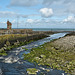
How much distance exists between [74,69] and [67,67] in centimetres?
80

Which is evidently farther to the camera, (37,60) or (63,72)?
(37,60)

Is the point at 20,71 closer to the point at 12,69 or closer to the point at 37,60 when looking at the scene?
the point at 12,69

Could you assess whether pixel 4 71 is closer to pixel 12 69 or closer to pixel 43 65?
pixel 12 69

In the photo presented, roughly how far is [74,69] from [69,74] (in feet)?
4.52

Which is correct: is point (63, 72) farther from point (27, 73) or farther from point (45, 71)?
point (27, 73)

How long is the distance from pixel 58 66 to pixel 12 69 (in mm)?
5405

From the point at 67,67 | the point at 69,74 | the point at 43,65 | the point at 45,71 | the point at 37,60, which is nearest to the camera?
the point at 69,74

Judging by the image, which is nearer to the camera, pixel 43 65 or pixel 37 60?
pixel 43 65

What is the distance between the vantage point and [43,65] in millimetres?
13062

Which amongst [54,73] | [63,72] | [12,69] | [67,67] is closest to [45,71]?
[54,73]

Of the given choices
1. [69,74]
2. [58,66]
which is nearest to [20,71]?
[58,66]

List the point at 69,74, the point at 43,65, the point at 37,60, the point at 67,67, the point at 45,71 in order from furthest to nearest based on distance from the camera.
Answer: the point at 37,60 < the point at 43,65 < the point at 67,67 < the point at 45,71 < the point at 69,74

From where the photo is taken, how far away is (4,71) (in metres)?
11.6

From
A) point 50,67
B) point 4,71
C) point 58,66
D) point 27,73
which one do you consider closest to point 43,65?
point 50,67
